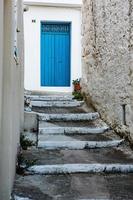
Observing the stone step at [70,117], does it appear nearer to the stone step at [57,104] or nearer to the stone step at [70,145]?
the stone step at [57,104]

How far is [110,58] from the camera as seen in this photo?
827cm

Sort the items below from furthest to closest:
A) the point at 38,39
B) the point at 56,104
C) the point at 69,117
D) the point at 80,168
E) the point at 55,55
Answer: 1. the point at 55,55
2. the point at 38,39
3. the point at 56,104
4. the point at 69,117
5. the point at 80,168

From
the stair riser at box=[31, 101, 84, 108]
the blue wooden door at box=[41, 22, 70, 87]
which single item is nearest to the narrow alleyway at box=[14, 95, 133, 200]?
the stair riser at box=[31, 101, 84, 108]

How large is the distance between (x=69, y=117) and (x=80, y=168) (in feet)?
9.06

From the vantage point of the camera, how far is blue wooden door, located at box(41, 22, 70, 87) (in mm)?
13555

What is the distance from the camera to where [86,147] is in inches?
289

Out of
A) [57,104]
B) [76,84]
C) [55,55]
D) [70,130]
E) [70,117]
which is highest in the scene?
[55,55]

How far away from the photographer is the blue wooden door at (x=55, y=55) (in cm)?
1355

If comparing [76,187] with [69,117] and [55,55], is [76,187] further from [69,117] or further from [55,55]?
[55,55]

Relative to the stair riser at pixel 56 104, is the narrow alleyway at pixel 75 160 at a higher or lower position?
lower

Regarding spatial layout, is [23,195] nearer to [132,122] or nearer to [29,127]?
[132,122]

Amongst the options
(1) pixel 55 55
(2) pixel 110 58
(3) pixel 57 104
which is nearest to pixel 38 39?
(1) pixel 55 55

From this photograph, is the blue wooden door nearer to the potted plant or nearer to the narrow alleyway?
the potted plant

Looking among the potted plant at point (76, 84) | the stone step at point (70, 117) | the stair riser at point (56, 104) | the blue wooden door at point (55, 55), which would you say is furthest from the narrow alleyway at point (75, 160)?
the blue wooden door at point (55, 55)
